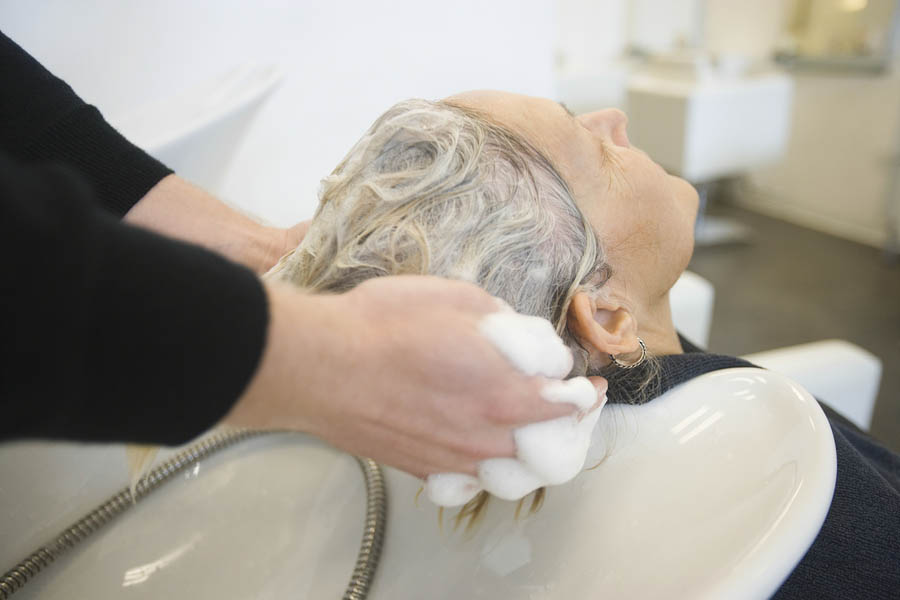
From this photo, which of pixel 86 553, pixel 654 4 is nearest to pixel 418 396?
pixel 86 553

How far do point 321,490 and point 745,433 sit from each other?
538 mm

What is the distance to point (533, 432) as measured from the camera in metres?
0.50

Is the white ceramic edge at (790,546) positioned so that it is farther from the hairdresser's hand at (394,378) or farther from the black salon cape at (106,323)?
the black salon cape at (106,323)

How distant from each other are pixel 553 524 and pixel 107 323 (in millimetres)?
506

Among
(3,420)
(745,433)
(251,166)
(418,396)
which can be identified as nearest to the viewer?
(3,420)

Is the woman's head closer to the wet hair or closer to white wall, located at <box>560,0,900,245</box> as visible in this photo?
the wet hair

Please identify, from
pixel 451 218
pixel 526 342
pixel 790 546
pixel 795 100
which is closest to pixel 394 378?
pixel 526 342

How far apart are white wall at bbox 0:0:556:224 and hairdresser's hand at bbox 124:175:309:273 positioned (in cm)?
54

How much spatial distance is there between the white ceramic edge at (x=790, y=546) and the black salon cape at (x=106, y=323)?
39cm

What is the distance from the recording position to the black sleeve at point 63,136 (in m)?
0.88

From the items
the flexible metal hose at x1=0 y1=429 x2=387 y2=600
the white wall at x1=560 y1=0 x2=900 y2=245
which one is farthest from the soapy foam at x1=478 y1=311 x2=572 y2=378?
the white wall at x1=560 y1=0 x2=900 y2=245

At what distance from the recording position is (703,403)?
0.71 metres

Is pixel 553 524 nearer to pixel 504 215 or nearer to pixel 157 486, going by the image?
pixel 504 215

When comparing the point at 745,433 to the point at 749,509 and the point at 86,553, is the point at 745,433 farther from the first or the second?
the point at 86,553
